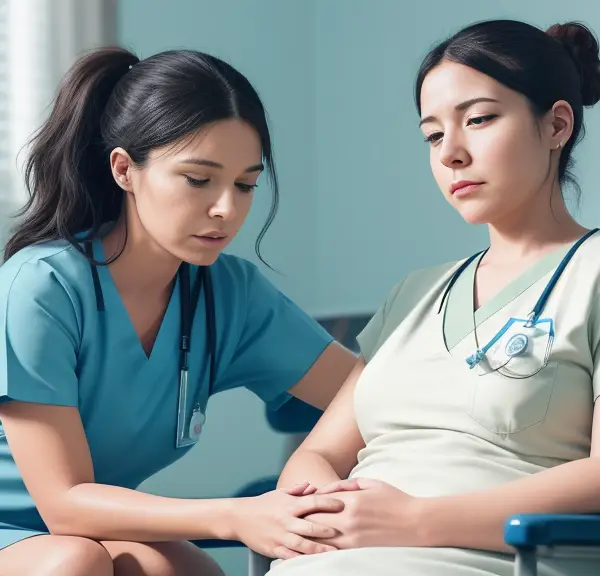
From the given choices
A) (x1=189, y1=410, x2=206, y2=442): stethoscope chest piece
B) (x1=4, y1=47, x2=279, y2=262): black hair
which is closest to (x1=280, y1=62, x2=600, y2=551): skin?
(x1=189, y1=410, x2=206, y2=442): stethoscope chest piece

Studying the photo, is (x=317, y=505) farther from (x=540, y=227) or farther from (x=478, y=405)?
(x=540, y=227)

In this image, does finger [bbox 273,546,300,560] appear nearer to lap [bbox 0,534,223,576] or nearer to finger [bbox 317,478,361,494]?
finger [bbox 317,478,361,494]

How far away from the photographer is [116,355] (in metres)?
1.73

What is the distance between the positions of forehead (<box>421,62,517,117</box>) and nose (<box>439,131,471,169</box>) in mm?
44

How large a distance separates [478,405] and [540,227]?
0.29 metres

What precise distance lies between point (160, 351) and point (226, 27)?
7.34ft

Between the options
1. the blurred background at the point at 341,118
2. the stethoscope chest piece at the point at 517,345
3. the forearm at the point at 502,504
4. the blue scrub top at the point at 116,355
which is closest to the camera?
the forearm at the point at 502,504

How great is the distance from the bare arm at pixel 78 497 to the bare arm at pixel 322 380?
17.6 inches

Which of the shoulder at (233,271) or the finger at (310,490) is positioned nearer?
the finger at (310,490)

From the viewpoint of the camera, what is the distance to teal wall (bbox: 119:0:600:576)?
12.0ft

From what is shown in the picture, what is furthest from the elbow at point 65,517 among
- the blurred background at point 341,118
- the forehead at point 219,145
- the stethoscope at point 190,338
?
the blurred background at point 341,118

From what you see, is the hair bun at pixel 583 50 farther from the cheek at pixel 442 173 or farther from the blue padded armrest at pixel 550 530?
the blue padded armrest at pixel 550 530

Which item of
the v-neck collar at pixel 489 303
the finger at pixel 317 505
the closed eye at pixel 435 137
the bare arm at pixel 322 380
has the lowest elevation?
the finger at pixel 317 505

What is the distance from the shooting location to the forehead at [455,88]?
1503mm
